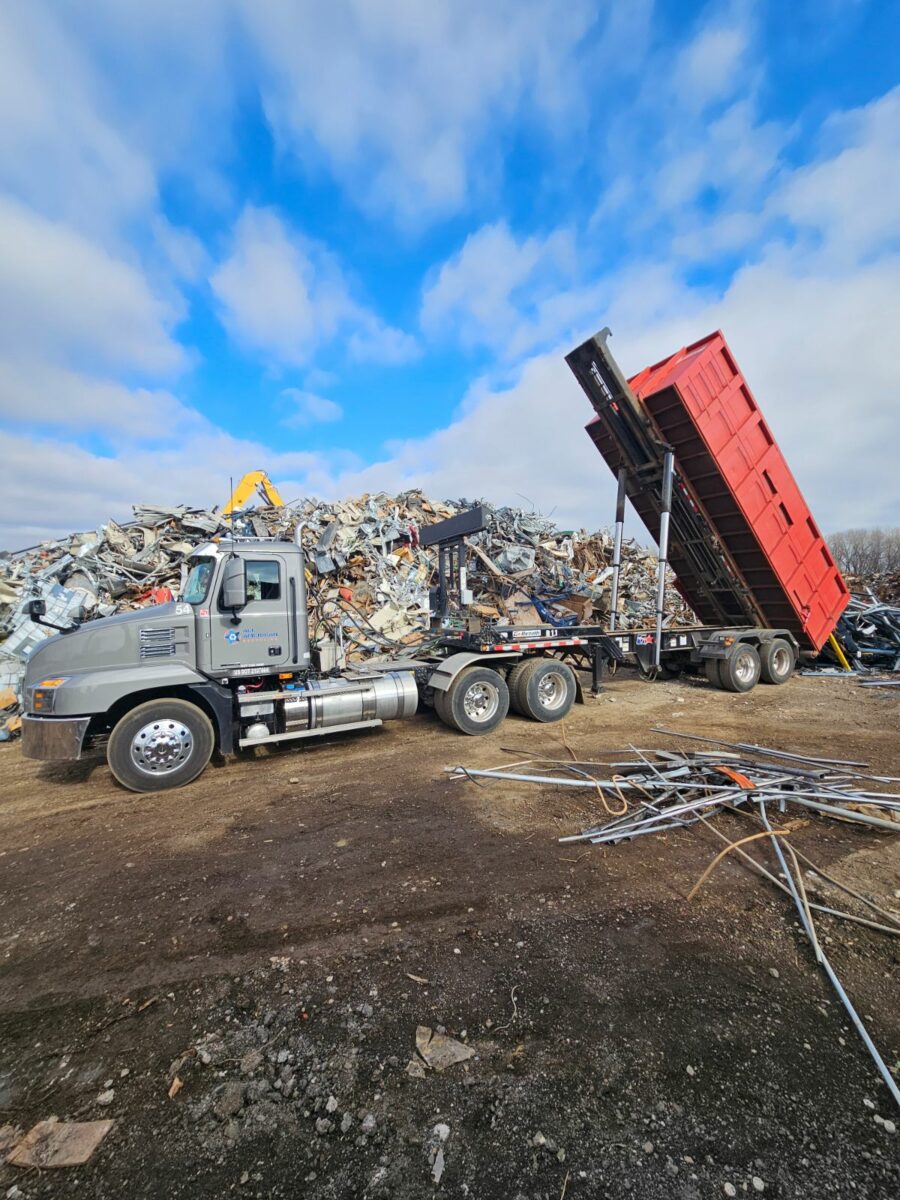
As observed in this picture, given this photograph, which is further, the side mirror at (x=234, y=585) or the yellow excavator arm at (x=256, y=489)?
the yellow excavator arm at (x=256, y=489)

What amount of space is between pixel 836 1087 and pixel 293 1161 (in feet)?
6.88

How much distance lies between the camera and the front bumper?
5113mm

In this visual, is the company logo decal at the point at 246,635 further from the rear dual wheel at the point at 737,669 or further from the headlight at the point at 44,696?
the rear dual wheel at the point at 737,669

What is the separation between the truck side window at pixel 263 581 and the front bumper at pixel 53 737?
7.14ft

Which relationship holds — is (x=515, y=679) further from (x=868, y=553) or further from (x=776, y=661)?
(x=868, y=553)

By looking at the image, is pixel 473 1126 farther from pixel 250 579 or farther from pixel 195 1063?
pixel 250 579

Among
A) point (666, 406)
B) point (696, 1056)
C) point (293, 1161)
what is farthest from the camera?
point (666, 406)

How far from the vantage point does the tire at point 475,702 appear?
712 centimetres

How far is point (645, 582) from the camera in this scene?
58.4 ft

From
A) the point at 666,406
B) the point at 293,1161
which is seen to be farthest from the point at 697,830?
the point at 666,406

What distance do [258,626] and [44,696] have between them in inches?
86.4

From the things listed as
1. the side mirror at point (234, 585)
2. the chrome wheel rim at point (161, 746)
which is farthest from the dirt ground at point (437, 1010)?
the side mirror at point (234, 585)

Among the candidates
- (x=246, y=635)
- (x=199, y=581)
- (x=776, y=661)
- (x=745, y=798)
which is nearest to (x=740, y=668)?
(x=776, y=661)

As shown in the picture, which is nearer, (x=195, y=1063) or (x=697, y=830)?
(x=195, y=1063)
